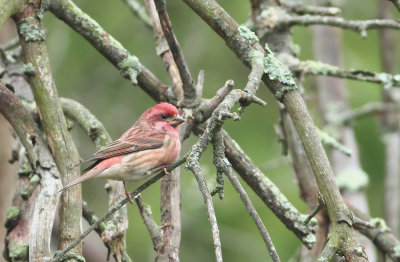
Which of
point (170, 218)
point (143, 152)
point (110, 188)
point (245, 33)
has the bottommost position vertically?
point (170, 218)

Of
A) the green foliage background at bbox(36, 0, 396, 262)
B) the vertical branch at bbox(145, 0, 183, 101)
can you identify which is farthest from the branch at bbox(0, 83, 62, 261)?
the green foliage background at bbox(36, 0, 396, 262)

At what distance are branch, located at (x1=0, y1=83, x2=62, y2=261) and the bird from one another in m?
0.28

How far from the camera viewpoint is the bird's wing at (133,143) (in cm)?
507

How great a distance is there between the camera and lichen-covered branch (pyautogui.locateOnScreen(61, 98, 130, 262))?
15.4ft

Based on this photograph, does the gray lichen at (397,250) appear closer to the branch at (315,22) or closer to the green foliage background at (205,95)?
the branch at (315,22)

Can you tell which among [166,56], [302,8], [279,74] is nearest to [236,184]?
[279,74]

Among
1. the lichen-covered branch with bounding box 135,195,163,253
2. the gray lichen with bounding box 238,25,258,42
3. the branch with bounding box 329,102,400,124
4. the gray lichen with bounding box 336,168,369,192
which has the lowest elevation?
the lichen-covered branch with bounding box 135,195,163,253

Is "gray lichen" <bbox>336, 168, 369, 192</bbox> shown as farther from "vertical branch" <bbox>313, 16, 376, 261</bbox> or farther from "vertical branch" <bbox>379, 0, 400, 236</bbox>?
"vertical branch" <bbox>379, 0, 400, 236</bbox>

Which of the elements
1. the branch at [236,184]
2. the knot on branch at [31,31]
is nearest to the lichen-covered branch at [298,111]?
the branch at [236,184]

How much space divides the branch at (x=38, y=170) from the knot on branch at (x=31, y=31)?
37 centimetres

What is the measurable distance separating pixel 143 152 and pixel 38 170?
92 cm

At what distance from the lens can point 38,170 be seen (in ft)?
15.2

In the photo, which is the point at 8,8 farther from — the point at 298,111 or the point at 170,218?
the point at 298,111

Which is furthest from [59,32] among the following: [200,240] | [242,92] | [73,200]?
[242,92]
